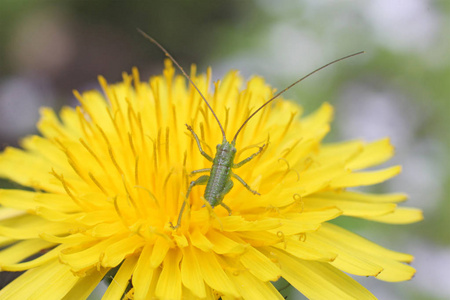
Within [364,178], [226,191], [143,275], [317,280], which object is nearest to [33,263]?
[143,275]

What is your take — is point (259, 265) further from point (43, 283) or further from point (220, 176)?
point (43, 283)

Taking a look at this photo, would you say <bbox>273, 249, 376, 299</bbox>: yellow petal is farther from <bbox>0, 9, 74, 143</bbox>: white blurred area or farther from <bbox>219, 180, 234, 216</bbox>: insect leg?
<bbox>0, 9, 74, 143</bbox>: white blurred area

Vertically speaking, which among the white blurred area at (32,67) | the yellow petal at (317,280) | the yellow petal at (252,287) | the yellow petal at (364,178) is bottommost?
the yellow petal at (252,287)

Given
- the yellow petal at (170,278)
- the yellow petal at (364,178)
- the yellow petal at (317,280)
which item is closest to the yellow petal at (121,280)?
the yellow petal at (170,278)

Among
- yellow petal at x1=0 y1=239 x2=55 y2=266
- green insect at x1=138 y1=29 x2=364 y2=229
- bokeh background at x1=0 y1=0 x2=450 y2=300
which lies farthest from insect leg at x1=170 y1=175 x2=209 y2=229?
bokeh background at x1=0 y1=0 x2=450 y2=300

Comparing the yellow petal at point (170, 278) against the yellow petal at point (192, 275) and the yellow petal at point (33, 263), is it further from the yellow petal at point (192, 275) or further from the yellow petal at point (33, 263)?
the yellow petal at point (33, 263)

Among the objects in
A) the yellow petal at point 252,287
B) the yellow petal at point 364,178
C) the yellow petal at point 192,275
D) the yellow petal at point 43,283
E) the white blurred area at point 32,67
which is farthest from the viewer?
the white blurred area at point 32,67
